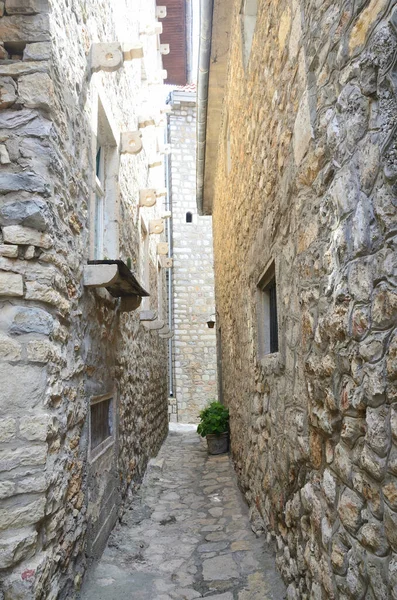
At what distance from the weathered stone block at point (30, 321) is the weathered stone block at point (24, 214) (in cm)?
44

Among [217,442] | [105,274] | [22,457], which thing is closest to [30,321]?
[22,457]

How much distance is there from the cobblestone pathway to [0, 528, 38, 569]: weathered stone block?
94cm

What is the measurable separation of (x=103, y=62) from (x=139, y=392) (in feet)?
12.7

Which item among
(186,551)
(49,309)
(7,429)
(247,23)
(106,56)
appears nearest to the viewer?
(7,429)

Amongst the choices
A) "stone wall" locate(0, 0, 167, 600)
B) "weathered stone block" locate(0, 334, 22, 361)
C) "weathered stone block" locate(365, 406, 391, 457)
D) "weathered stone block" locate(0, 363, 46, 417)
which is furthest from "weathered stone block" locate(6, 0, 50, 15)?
"weathered stone block" locate(365, 406, 391, 457)

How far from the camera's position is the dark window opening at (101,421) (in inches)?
142

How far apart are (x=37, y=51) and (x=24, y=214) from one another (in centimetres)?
98

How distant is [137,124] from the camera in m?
6.25

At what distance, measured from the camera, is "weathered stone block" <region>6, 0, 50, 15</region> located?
2602 mm

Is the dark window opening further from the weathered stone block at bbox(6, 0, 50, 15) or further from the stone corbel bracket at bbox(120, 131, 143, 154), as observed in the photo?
the weathered stone block at bbox(6, 0, 50, 15)

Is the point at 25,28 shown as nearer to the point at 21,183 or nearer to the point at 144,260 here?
the point at 21,183

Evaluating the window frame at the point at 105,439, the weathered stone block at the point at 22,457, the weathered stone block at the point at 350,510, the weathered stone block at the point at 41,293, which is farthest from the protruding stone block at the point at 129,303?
the weathered stone block at the point at 350,510

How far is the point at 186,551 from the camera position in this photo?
12.0 feet

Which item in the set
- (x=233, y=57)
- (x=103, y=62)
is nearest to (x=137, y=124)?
(x=233, y=57)
